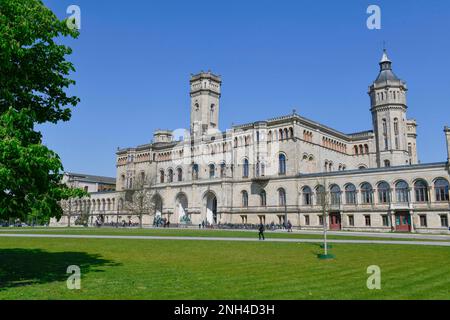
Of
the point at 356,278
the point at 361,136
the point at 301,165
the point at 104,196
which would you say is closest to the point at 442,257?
the point at 356,278

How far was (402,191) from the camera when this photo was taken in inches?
2072

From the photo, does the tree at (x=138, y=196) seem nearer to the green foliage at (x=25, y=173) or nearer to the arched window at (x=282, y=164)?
the arched window at (x=282, y=164)

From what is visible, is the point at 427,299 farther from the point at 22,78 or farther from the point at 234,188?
the point at 234,188

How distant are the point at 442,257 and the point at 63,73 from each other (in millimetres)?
18697

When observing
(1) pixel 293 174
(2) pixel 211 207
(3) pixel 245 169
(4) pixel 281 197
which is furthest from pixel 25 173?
(2) pixel 211 207

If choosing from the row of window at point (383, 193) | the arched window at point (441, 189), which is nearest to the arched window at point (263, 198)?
the row of window at point (383, 193)

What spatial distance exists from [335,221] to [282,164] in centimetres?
1385

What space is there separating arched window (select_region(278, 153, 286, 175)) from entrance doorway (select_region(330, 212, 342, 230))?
38.3 ft

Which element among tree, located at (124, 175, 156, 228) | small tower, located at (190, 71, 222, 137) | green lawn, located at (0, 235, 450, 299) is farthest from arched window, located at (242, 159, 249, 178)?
green lawn, located at (0, 235, 450, 299)

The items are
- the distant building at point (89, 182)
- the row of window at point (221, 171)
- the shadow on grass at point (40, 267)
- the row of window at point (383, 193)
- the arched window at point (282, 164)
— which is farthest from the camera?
the distant building at point (89, 182)

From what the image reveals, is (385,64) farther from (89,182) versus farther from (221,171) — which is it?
(89,182)

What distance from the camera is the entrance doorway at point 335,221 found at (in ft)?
192

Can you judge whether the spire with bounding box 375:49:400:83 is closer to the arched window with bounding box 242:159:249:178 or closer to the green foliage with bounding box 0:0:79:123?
the arched window with bounding box 242:159:249:178

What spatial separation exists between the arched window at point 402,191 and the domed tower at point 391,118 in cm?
1722
